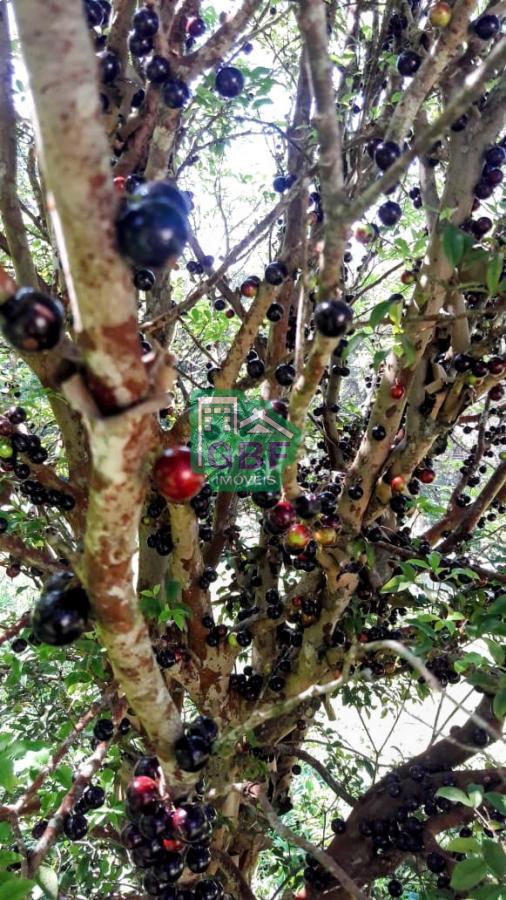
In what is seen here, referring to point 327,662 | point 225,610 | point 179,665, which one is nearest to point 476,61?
point 327,662

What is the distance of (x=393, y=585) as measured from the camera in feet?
7.71

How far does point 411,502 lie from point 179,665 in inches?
55.6

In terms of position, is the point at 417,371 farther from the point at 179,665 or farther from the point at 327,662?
the point at 179,665

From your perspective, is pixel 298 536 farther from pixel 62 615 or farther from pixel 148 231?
pixel 148 231

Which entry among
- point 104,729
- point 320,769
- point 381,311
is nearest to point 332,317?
point 381,311

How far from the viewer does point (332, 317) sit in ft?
4.46

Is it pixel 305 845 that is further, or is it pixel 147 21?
pixel 147 21

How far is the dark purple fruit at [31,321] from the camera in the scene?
3.36ft

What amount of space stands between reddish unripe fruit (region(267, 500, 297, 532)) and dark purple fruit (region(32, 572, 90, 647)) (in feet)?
3.29

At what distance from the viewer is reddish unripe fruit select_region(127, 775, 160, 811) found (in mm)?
1772

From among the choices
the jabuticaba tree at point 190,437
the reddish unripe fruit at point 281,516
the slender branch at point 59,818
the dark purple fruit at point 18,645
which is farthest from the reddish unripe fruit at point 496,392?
the dark purple fruit at point 18,645

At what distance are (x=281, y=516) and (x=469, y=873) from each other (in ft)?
4.18

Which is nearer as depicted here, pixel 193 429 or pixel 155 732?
pixel 155 732

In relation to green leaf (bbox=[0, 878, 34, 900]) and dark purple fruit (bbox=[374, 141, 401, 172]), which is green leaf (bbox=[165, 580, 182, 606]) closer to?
green leaf (bbox=[0, 878, 34, 900])
